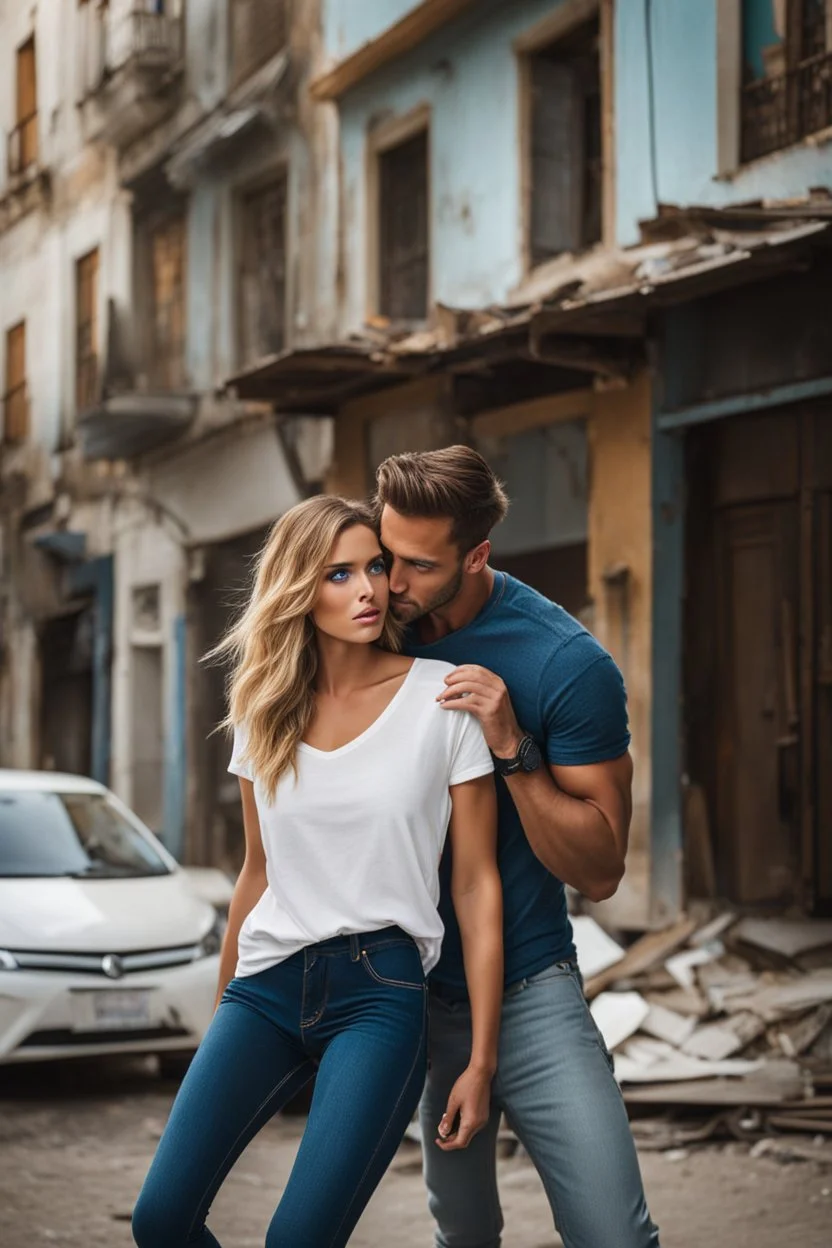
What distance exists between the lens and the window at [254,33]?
53.6 feet

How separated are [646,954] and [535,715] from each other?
662 centimetres

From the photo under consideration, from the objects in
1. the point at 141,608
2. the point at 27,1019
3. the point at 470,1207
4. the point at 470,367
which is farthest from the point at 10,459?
the point at 470,1207

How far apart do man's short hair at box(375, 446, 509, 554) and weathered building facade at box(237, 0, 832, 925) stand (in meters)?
5.44

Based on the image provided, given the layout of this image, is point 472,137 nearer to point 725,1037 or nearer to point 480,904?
point 725,1037

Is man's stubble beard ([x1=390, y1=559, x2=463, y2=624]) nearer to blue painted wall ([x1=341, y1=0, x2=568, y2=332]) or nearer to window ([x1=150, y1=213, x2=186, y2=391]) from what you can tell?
blue painted wall ([x1=341, y1=0, x2=568, y2=332])

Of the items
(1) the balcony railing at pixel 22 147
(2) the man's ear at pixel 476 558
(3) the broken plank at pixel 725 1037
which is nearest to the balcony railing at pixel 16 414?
(1) the balcony railing at pixel 22 147

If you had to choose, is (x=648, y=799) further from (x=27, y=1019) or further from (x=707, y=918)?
(x=27, y=1019)

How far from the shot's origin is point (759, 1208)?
626 centimetres

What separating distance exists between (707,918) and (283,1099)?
7.23 m

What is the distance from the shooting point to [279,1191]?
6.66 m

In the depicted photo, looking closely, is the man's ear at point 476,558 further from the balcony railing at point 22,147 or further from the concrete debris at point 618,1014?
the balcony railing at point 22,147

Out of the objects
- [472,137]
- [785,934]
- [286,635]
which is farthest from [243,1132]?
[472,137]

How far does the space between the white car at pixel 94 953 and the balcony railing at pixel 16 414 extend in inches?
580

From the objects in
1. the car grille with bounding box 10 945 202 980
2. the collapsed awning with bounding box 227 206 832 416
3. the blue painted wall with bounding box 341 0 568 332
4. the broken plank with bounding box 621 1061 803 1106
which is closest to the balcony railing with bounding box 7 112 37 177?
the blue painted wall with bounding box 341 0 568 332
